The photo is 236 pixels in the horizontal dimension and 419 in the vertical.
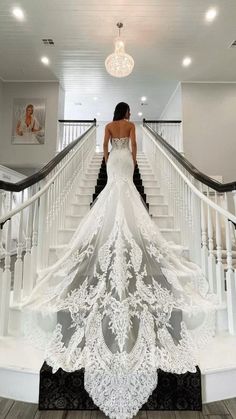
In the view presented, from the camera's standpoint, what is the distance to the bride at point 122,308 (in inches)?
48.9

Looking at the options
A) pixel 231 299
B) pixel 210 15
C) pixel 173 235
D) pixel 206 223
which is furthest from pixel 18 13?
pixel 231 299

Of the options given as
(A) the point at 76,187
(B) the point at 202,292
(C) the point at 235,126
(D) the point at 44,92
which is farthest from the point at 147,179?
(D) the point at 44,92

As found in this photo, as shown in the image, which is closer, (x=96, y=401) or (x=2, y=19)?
(x=96, y=401)

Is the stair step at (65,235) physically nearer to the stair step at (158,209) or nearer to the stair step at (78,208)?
the stair step at (78,208)

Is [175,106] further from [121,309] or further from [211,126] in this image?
[121,309]

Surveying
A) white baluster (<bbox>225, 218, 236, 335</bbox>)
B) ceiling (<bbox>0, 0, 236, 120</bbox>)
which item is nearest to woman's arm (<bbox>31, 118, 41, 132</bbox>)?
ceiling (<bbox>0, 0, 236, 120</bbox>)

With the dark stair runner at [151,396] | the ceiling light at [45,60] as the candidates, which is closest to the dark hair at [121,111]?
the dark stair runner at [151,396]

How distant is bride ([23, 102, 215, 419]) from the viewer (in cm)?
124

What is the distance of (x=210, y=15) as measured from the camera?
443cm

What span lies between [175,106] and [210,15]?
298cm

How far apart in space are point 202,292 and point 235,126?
604cm

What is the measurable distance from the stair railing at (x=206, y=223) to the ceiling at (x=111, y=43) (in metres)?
2.98

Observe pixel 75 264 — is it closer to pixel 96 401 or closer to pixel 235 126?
pixel 96 401

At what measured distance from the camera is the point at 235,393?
4.56 feet
